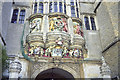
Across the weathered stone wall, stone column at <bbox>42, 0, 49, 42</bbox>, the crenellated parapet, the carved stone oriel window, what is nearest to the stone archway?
the crenellated parapet

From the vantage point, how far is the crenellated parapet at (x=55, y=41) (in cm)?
1105

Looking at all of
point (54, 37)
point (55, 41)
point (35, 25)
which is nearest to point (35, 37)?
point (35, 25)

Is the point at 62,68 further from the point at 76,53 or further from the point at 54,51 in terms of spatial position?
the point at 76,53

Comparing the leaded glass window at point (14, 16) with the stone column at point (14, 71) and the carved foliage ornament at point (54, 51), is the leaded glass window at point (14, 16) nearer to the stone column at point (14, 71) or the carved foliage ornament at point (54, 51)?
the carved foliage ornament at point (54, 51)

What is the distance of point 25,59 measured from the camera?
10.6 m

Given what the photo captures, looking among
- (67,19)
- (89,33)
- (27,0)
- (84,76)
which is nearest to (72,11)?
(67,19)

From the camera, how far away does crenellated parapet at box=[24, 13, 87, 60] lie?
11055mm

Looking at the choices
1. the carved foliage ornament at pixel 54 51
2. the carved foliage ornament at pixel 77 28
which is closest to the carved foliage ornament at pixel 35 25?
the carved foliage ornament at pixel 54 51

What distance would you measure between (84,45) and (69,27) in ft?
6.47

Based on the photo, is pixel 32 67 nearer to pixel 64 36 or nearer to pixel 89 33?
pixel 64 36

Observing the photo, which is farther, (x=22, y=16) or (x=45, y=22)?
(x=22, y=16)

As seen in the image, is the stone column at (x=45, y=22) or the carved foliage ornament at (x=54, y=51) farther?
the stone column at (x=45, y=22)

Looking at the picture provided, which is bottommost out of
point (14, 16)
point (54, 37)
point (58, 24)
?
point (54, 37)

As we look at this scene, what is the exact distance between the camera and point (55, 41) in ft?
36.5
